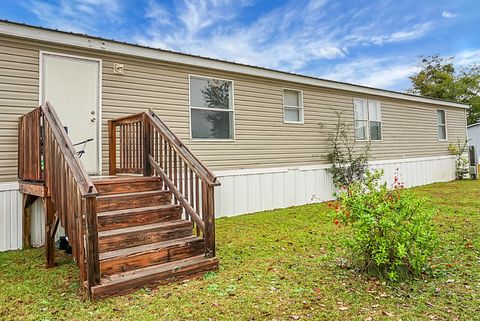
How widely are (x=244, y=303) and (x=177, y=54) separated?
518 centimetres

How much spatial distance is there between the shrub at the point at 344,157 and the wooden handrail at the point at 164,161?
5.35 metres

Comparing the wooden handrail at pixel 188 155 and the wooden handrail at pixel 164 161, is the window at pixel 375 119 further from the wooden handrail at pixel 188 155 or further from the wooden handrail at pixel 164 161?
the wooden handrail at pixel 188 155

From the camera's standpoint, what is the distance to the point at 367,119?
1057 cm

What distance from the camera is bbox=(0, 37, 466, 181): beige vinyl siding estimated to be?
5.06 m

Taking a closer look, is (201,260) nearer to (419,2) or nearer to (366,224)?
(366,224)

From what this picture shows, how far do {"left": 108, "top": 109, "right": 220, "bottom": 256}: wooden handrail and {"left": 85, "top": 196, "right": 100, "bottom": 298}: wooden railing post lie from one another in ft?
4.14

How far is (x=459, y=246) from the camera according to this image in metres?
4.46

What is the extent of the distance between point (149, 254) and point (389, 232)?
8.36 ft

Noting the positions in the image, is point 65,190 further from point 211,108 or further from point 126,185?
point 211,108

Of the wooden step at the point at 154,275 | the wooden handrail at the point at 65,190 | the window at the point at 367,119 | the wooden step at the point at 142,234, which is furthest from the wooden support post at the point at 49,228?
the window at the point at 367,119

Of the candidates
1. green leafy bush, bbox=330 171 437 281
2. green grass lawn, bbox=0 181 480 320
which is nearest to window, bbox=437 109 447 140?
green grass lawn, bbox=0 181 480 320

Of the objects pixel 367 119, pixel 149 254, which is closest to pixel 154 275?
pixel 149 254

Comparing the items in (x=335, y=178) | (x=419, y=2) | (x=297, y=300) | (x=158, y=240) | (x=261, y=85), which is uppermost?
A: (x=419, y=2)

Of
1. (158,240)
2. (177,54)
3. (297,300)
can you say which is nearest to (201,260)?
(158,240)
